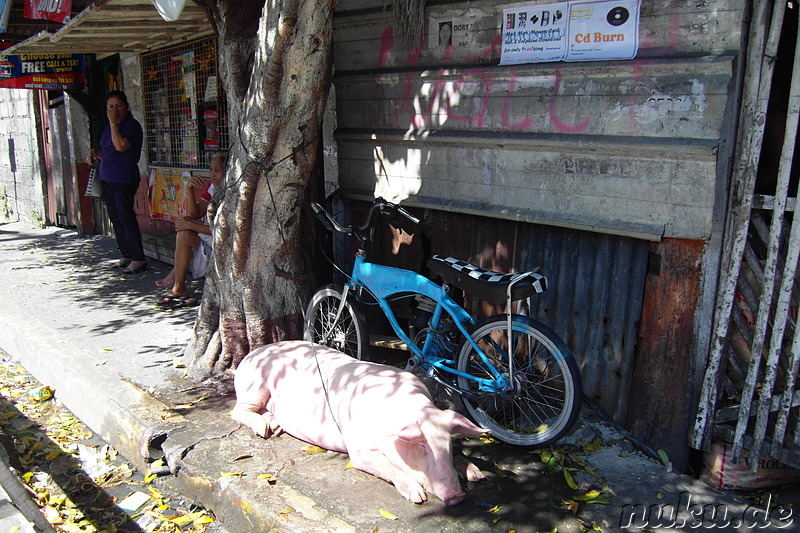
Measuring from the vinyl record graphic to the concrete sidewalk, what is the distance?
7.77 ft

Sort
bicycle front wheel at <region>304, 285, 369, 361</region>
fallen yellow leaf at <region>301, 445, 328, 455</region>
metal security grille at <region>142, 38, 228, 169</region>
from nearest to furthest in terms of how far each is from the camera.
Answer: fallen yellow leaf at <region>301, 445, 328, 455</region>
bicycle front wheel at <region>304, 285, 369, 361</region>
metal security grille at <region>142, 38, 228, 169</region>

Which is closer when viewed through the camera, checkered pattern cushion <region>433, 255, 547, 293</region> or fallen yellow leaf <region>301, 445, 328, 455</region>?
checkered pattern cushion <region>433, 255, 547, 293</region>

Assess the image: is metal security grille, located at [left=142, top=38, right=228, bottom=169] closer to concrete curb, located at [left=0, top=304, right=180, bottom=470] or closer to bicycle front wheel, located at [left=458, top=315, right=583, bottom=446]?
concrete curb, located at [left=0, top=304, right=180, bottom=470]

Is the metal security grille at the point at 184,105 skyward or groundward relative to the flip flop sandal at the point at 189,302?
skyward

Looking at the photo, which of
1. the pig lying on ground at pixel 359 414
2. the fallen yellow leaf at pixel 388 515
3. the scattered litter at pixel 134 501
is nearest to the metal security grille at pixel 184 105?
the pig lying on ground at pixel 359 414

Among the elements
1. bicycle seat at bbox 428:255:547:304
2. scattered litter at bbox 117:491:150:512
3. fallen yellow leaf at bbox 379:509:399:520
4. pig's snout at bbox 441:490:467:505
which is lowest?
scattered litter at bbox 117:491:150:512

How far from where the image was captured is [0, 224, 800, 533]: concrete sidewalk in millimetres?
3096

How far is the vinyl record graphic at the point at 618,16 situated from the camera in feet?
11.7

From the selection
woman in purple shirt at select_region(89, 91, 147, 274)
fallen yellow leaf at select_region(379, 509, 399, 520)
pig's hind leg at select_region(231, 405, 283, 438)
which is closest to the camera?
fallen yellow leaf at select_region(379, 509, 399, 520)

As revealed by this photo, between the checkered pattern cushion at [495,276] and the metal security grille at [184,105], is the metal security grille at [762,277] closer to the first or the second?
the checkered pattern cushion at [495,276]

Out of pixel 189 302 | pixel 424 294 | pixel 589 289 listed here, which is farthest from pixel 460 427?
pixel 189 302

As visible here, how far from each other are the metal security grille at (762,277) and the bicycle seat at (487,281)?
1.01 meters

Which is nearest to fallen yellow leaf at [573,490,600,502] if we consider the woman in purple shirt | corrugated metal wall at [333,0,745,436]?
corrugated metal wall at [333,0,745,436]

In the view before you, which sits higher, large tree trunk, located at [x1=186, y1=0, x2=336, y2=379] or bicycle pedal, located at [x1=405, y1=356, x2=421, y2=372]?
large tree trunk, located at [x1=186, y1=0, x2=336, y2=379]
